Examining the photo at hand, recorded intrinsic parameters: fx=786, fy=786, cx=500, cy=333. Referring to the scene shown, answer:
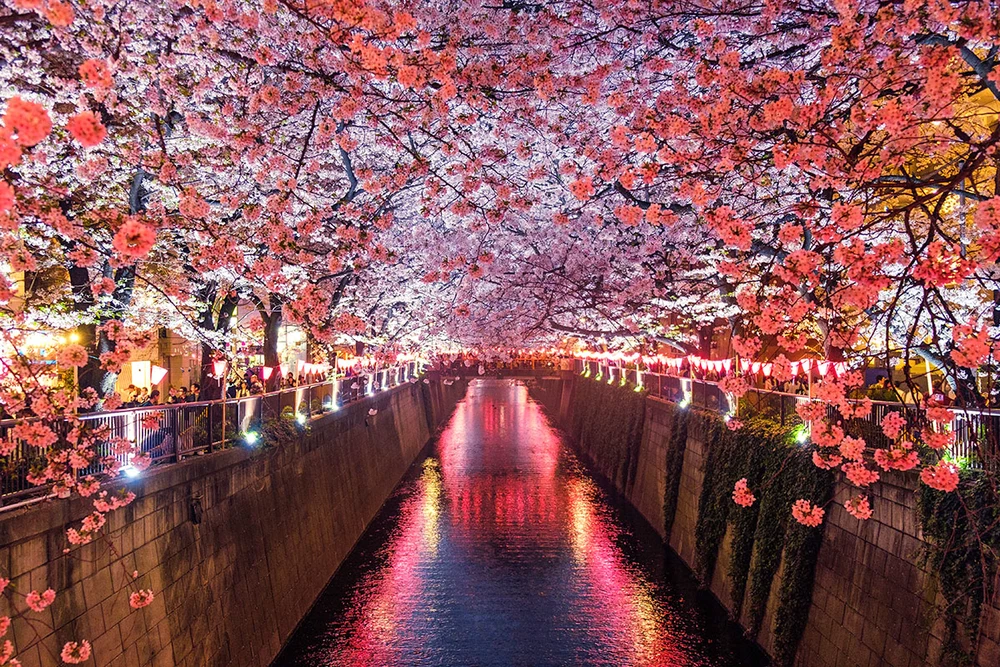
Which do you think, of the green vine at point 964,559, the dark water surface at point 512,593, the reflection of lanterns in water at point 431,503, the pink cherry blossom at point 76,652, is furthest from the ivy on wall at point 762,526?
the reflection of lanterns in water at point 431,503

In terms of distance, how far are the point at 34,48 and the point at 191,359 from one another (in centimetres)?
3119

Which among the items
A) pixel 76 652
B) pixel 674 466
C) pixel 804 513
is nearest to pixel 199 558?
pixel 76 652

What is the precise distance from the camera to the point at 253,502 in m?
14.2

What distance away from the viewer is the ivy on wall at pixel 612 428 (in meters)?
30.0

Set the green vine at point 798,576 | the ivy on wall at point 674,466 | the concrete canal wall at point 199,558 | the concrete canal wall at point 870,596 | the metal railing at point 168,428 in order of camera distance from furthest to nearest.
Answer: the ivy on wall at point 674,466, the green vine at point 798,576, the concrete canal wall at point 870,596, the metal railing at point 168,428, the concrete canal wall at point 199,558

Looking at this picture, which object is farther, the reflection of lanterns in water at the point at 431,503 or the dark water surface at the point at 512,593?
the reflection of lanterns in water at the point at 431,503

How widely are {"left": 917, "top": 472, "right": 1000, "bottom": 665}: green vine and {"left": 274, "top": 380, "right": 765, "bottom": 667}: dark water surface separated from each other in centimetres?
638

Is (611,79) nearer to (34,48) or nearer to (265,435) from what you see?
(34,48)

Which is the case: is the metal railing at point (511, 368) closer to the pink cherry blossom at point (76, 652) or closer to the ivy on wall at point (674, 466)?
the ivy on wall at point (674, 466)

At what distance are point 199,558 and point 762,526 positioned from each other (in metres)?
9.51

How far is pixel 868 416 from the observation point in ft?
37.6

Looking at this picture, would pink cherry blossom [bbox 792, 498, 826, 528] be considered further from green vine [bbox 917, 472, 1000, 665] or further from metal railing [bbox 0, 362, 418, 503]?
metal railing [bbox 0, 362, 418, 503]

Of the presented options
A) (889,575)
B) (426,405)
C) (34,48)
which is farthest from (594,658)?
(426,405)

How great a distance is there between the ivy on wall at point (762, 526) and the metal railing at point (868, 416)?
45cm
